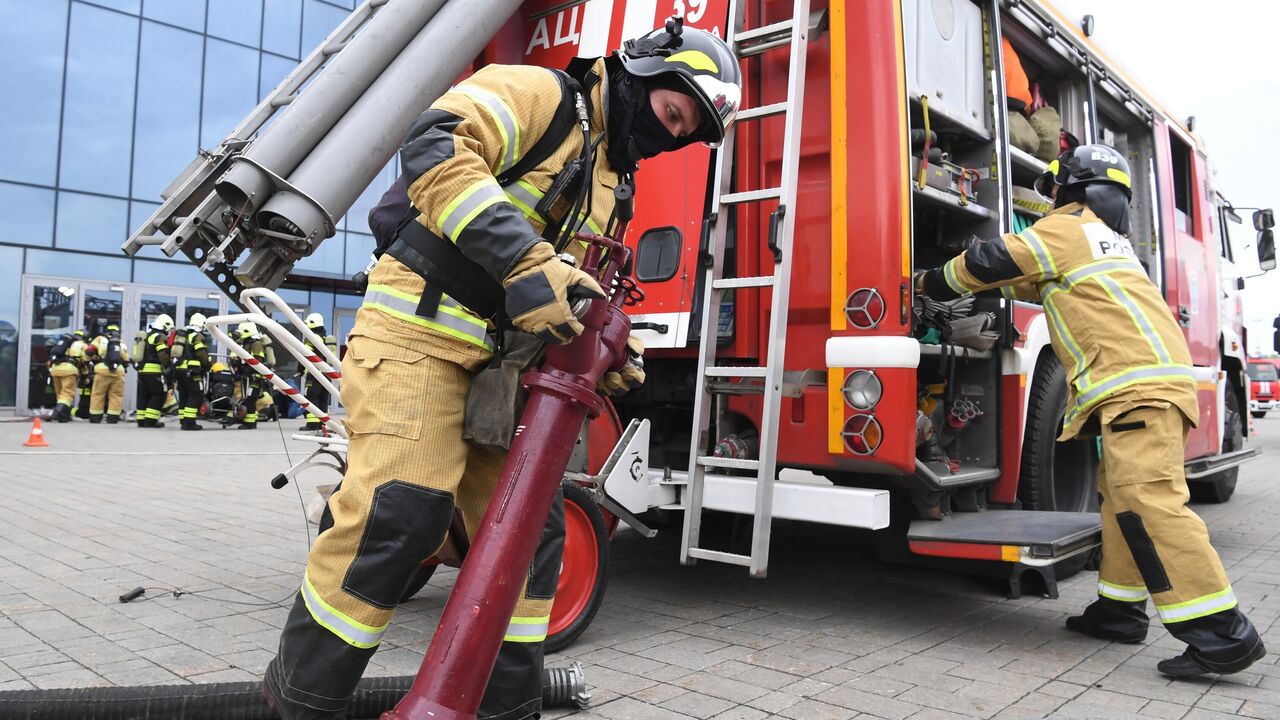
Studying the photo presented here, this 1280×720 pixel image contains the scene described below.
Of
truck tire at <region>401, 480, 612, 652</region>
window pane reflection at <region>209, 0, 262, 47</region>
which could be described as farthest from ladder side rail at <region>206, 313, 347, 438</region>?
window pane reflection at <region>209, 0, 262, 47</region>

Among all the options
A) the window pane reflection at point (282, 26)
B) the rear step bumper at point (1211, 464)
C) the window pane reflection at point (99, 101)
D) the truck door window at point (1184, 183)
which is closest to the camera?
the rear step bumper at point (1211, 464)

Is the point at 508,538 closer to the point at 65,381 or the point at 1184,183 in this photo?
the point at 1184,183

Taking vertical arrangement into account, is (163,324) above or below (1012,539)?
above

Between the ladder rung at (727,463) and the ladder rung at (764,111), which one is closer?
the ladder rung at (727,463)

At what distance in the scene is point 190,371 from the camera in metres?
15.0

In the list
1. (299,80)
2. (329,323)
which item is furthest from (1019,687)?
(329,323)

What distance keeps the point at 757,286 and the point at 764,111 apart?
2.35 ft

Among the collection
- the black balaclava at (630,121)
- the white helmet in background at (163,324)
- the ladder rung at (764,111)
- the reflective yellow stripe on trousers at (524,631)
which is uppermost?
the white helmet in background at (163,324)

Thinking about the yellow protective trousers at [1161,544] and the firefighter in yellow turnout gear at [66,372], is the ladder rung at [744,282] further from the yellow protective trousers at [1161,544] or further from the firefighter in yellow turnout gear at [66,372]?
the firefighter in yellow turnout gear at [66,372]

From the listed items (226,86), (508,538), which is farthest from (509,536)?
(226,86)

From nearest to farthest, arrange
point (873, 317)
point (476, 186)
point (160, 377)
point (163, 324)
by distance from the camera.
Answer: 1. point (476, 186)
2. point (873, 317)
3. point (160, 377)
4. point (163, 324)

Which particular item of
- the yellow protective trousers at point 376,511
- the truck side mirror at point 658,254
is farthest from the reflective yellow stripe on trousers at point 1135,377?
the yellow protective trousers at point 376,511

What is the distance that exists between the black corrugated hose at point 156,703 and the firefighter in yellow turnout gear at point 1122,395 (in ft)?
9.15

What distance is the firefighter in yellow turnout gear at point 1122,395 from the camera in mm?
3291
